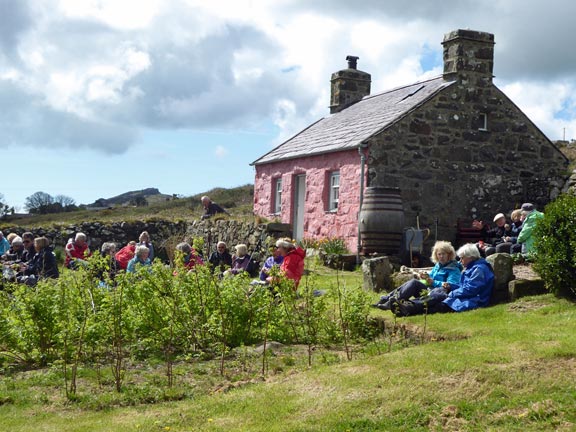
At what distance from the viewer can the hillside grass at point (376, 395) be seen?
263 inches

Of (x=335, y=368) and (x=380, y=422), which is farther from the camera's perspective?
(x=335, y=368)

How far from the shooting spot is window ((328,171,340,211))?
2069 centimetres

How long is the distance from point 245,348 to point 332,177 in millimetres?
11984

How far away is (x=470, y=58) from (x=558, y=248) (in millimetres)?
10300

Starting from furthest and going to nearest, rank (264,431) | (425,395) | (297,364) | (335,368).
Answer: (297,364)
(335,368)
(425,395)
(264,431)

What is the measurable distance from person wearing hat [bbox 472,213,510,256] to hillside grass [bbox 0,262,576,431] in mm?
6037

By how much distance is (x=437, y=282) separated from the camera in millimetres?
11617

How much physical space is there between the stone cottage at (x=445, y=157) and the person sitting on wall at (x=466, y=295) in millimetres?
8159

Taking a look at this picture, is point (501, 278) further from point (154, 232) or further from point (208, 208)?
point (154, 232)

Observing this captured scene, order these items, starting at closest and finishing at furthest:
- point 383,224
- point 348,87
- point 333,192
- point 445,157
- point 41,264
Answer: point 41,264, point 383,224, point 445,157, point 333,192, point 348,87

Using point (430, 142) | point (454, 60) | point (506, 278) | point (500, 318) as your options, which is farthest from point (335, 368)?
point (454, 60)

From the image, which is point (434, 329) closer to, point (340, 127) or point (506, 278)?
point (506, 278)

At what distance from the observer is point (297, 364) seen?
9.12 m

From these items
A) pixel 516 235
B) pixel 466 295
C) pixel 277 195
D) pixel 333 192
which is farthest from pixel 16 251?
pixel 516 235
